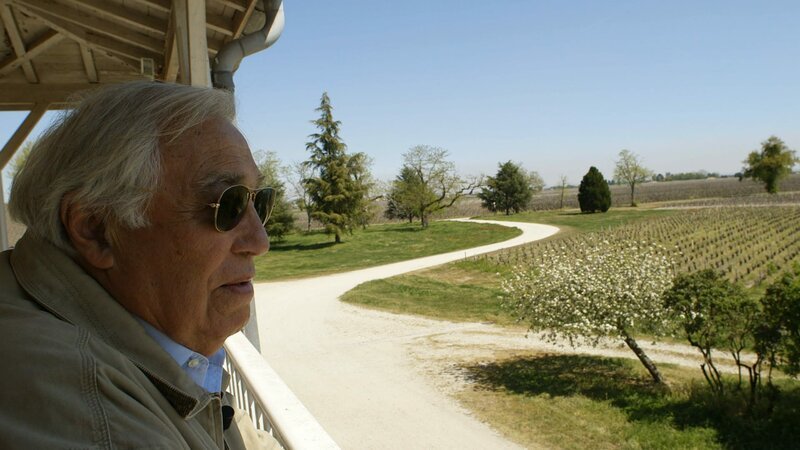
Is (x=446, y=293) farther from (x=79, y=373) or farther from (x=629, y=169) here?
(x=629, y=169)

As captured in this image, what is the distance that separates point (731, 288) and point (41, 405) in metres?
11.7

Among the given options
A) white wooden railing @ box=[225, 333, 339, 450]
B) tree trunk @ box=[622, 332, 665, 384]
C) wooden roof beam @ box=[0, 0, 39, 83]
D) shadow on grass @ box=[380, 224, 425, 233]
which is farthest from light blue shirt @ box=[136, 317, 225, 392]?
shadow on grass @ box=[380, 224, 425, 233]

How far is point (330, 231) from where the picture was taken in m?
31.4

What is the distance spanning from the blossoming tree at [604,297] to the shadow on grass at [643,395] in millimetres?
650

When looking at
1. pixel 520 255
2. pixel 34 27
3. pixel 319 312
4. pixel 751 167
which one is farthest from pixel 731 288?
pixel 751 167

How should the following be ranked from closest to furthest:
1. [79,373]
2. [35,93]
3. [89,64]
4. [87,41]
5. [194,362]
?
1. [79,373]
2. [194,362]
3. [87,41]
4. [89,64]
5. [35,93]

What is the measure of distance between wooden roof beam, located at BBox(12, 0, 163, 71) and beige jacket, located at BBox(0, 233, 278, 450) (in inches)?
162

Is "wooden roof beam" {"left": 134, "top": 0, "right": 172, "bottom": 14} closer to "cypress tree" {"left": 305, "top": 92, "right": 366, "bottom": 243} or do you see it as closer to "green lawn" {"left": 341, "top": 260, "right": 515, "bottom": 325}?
"green lawn" {"left": 341, "top": 260, "right": 515, "bottom": 325}

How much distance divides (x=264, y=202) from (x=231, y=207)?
19cm

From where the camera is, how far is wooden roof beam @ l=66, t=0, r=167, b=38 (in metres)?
4.20

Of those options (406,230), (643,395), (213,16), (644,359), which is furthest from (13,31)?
(406,230)

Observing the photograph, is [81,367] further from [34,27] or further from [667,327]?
[667,327]

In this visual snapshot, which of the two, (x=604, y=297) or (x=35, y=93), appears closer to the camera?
(x=35, y=93)

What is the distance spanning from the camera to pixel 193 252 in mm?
1074
